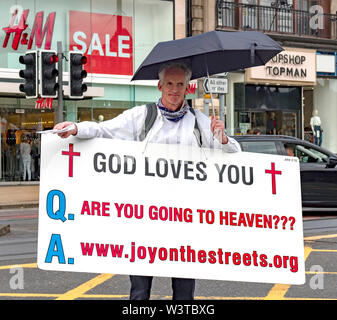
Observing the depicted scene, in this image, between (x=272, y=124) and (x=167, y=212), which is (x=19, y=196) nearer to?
(x=272, y=124)

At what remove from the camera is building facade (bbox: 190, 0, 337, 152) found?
86.1 ft

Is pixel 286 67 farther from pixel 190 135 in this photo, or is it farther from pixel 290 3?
pixel 190 135

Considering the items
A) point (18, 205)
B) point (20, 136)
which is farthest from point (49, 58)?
point (20, 136)

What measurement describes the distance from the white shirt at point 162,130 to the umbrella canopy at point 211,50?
0.30 m

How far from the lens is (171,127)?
12.7ft

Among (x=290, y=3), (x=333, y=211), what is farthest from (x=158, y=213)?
(x=290, y=3)

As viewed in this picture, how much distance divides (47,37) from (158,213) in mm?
19758

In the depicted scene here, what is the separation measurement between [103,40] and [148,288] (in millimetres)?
20421

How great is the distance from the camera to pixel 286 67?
88.7 feet

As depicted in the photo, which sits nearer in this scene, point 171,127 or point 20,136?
point 171,127

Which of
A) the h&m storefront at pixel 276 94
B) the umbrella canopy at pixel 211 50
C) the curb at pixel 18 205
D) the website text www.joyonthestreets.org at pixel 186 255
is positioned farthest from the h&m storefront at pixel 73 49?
the website text www.joyonthestreets.org at pixel 186 255

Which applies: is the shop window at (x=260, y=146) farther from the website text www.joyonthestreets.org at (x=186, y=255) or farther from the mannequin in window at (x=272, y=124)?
the mannequin in window at (x=272, y=124)

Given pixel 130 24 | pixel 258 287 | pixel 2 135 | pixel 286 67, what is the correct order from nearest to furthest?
pixel 258 287 < pixel 2 135 < pixel 130 24 < pixel 286 67

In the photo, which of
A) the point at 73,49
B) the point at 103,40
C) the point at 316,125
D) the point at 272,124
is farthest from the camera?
the point at 316,125
